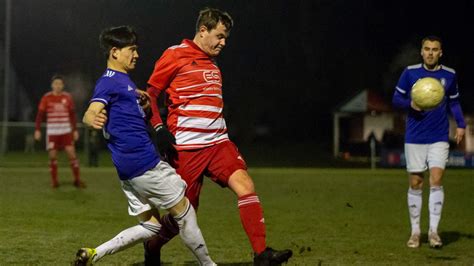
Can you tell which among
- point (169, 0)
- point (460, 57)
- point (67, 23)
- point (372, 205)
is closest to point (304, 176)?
point (372, 205)

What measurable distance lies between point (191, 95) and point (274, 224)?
450 cm

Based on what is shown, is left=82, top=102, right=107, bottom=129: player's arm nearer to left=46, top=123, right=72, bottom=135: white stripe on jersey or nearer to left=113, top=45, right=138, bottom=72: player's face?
left=113, top=45, right=138, bottom=72: player's face

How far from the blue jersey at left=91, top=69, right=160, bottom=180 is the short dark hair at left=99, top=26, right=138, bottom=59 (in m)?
0.21

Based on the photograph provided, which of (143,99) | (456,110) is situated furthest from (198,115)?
(456,110)

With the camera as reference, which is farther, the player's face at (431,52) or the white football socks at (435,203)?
the white football socks at (435,203)

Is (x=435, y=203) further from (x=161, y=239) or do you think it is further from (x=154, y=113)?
(x=154, y=113)

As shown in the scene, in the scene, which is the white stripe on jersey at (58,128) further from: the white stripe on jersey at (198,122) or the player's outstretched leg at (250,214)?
the player's outstretched leg at (250,214)

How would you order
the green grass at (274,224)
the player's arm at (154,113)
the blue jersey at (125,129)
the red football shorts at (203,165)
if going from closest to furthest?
1. the blue jersey at (125,129)
2. the player's arm at (154,113)
3. the red football shorts at (203,165)
4. the green grass at (274,224)

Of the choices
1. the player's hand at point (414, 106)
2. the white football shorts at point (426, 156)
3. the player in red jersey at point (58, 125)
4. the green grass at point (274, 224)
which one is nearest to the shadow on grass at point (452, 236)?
the green grass at point (274, 224)

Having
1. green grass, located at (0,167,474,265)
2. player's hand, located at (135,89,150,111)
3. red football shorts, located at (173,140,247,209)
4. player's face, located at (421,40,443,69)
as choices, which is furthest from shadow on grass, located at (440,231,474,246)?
player's hand, located at (135,89,150,111)

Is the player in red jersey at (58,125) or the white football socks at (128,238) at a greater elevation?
the white football socks at (128,238)

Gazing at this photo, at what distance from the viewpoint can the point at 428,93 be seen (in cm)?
848

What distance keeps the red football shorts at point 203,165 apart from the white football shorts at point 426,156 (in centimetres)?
302

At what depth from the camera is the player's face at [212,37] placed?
6.86 metres
